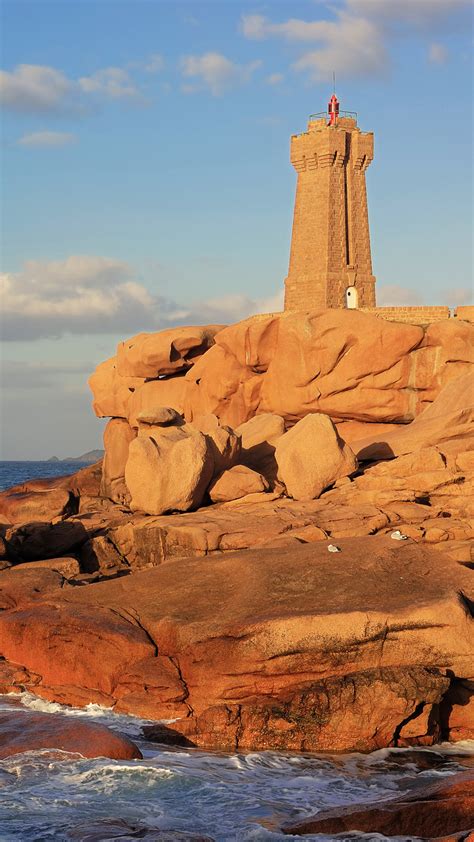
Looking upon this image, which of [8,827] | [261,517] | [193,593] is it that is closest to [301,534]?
[261,517]

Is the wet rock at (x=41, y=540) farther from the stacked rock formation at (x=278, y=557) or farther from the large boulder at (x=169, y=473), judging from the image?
the large boulder at (x=169, y=473)

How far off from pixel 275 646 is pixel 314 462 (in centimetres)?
1127

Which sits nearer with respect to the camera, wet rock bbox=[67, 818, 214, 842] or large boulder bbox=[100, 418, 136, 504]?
wet rock bbox=[67, 818, 214, 842]

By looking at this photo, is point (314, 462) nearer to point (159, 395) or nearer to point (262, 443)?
point (262, 443)

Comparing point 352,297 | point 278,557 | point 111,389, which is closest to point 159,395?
point 111,389

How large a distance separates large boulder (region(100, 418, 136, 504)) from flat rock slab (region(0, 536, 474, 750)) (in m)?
22.1

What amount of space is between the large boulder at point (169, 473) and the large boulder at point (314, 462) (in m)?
2.23

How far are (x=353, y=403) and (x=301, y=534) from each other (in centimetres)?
1437

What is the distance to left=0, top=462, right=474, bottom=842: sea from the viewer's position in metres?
11.2

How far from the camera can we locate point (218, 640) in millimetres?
15789

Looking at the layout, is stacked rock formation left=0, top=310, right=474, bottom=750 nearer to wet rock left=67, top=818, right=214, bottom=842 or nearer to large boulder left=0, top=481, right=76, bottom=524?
large boulder left=0, top=481, right=76, bottom=524

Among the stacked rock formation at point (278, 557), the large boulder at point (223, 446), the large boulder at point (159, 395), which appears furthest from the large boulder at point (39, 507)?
the large boulder at point (223, 446)

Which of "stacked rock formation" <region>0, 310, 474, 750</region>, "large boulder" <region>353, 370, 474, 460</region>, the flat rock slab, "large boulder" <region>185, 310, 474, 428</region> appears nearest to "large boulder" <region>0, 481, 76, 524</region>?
"stacked rock formation" <region>0, 310, 474, 750</region>

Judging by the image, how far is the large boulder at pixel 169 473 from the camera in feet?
85.7
